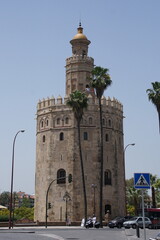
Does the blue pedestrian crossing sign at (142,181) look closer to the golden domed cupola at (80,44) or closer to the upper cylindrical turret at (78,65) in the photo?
the upper cylindrical turret at (78,65)

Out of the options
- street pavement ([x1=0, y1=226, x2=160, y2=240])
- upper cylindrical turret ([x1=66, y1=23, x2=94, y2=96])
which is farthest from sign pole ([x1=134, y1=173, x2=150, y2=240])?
upper cylindrical turret ([x1=66, y1=23, x2=94, y2=96])

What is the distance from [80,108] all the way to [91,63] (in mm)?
14436

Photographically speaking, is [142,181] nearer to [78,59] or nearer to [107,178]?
[107,178]

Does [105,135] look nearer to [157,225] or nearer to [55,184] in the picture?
[55,184]

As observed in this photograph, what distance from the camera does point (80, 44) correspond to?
5750 cm

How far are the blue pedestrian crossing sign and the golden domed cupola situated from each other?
1854 inches

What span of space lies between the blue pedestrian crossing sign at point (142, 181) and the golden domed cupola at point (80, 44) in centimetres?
4710

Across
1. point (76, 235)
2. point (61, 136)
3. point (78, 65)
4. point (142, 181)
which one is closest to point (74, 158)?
point (61, 136)

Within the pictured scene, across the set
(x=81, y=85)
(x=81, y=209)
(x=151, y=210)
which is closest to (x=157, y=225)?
(x=151, y=210)

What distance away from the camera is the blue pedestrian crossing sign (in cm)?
1223

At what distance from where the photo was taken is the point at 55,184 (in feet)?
169

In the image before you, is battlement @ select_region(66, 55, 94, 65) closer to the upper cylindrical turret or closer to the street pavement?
the upper cylindrical turret

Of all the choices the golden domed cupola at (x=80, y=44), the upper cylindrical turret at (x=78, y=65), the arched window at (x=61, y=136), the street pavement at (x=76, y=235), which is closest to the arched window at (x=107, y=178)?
the arched window at (x=61, y=136)

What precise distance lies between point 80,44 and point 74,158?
61.3ft
